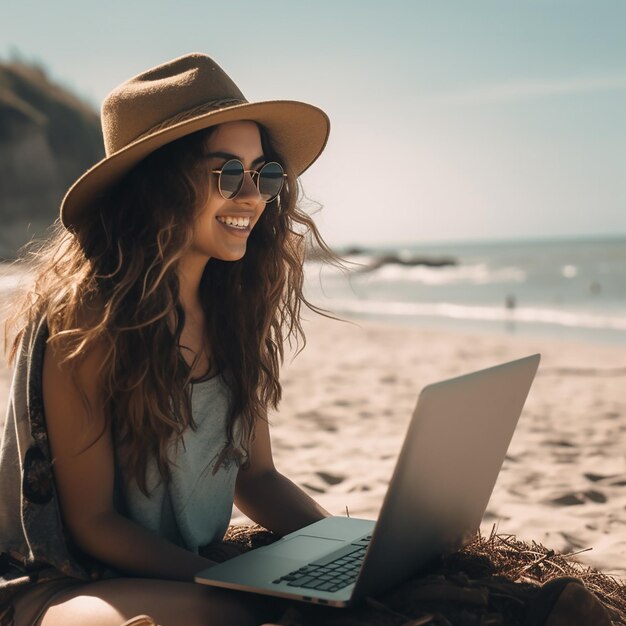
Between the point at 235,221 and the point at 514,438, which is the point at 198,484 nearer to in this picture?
the point at 235,221

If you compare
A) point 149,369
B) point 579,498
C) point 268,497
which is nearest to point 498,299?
point 579,498

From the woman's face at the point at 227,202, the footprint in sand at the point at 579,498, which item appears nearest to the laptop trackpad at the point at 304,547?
the woman's face at the point at 227,202

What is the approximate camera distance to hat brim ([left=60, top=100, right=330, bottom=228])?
2146 mm

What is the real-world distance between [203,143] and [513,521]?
8.26 feet

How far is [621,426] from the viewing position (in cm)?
620

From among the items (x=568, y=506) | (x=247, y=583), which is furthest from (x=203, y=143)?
(x=568, y=506)

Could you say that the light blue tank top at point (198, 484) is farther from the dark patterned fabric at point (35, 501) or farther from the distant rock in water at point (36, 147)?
the distant rock in water at point (36, 147)

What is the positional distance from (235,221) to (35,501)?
0.91 metres

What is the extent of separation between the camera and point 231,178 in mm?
2332

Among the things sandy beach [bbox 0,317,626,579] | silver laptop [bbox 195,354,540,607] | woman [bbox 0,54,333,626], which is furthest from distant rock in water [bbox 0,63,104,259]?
silver laptop [bbox 195,354,540,607]

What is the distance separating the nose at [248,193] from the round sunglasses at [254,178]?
0.01m

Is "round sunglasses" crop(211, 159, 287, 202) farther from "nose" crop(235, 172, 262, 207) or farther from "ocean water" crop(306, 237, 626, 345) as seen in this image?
"ocean water" crop(306, 237, 626, 345)

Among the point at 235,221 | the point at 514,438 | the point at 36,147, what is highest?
the point at 36,147

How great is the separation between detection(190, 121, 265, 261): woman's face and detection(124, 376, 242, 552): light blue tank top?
1.26 ft
